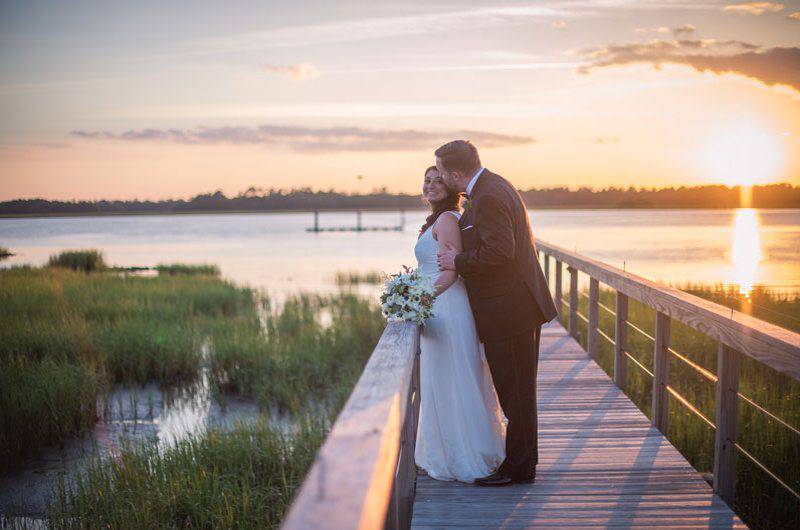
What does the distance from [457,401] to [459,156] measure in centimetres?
136

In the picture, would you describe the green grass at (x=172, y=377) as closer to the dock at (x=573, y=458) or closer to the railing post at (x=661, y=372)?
the dock at (x=573, y=458)

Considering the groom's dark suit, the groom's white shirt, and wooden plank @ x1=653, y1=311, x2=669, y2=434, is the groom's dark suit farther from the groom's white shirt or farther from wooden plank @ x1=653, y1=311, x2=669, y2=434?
wooden plank @ x1=653, y1=311, x2=669, y2=434

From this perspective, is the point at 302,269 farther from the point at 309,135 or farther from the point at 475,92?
the point at 309,135

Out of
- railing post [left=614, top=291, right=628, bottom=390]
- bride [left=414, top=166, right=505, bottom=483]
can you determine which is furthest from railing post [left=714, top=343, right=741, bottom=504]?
railing post [left=614, top=291, right=628, bottom=390]

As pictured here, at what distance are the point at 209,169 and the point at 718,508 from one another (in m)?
84.8

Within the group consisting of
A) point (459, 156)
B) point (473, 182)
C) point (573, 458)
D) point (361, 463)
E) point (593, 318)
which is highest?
point (459, 156)

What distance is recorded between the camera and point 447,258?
3562 mm

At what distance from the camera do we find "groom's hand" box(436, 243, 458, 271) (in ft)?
11.6

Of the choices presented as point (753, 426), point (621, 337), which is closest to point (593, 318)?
point (621, 337)

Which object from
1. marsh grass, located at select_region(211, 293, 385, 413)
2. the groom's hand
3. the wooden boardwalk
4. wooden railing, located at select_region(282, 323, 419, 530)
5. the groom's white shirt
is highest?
the groom's white shirt

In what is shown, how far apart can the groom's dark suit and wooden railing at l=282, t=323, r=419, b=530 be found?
1083 millimetres

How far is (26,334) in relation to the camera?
10062mm

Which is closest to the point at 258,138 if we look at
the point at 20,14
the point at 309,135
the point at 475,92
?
the point at 309,135

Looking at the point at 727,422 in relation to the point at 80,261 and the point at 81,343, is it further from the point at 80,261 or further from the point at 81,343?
the point at 80,261
